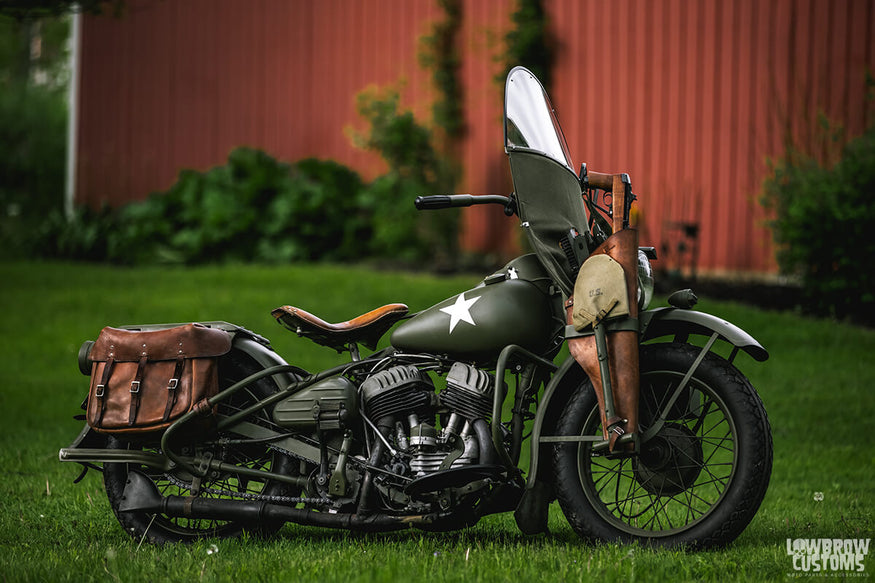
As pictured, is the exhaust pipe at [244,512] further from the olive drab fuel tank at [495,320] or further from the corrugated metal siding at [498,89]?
the corrugated metal siding at [498,89]

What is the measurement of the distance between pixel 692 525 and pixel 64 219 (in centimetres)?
1545

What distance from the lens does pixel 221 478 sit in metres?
4.22

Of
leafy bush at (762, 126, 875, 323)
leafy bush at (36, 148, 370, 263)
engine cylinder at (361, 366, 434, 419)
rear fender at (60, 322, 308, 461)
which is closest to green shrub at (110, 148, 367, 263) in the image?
leafy bush at (36, 148, 370, 263)

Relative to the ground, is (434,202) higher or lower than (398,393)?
higher

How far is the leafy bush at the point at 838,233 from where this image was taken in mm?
8297

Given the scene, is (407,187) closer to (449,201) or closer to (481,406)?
(449,201)

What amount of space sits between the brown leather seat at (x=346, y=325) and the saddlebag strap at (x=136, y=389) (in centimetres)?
59

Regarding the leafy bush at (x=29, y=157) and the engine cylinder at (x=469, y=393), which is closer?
the engine cylinder at (x=469, y=393)

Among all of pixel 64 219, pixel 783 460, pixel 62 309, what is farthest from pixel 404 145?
pixel 783 460

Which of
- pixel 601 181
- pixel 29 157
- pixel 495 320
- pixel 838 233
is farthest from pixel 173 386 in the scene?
pixel 29 157

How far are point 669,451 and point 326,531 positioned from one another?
5.13 ft

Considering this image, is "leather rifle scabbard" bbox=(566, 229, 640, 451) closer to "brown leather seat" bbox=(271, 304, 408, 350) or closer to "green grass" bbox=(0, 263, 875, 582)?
"green grass" bbox=(0, 263, 875, 582)

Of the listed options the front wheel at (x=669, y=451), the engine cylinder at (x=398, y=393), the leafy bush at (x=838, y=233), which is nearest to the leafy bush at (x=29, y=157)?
the leafy bush at (x=838, y=233)

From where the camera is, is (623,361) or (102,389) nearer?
(623,361)
